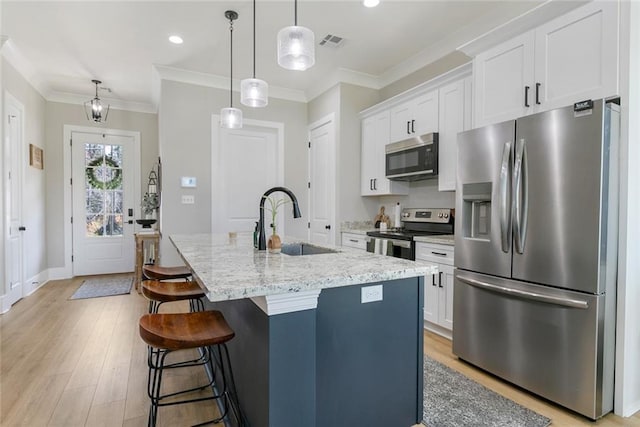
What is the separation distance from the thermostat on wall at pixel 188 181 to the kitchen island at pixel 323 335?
278 centimetres

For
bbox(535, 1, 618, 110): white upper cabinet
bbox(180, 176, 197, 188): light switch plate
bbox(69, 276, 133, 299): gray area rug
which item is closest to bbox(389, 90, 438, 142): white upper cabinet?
bbox(535, 1, 618, 110): white upper cabinet

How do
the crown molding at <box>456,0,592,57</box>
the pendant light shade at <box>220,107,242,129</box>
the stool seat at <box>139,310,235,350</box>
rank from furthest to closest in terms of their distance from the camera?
the pendant light shade at <box>220,107,242,129</box> → the crown molding at <box>456,0,592,57</box> → the stool seat at <box>139,310,235,350</box>

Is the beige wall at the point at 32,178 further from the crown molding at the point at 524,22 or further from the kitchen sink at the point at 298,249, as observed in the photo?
the crown molding at the point at 524,22

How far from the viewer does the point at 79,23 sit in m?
3.20

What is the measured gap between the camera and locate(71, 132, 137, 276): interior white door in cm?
543

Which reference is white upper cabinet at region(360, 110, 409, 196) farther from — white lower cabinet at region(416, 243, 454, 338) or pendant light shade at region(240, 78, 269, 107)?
pendant light shade at region(240, 78, 269, 107)

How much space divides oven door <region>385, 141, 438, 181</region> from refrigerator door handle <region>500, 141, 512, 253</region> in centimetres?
114

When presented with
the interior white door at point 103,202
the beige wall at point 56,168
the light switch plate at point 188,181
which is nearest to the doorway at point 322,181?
the light switch plate at point 188,181

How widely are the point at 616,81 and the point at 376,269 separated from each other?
173 cm

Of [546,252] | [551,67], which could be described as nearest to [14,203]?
[546,252]

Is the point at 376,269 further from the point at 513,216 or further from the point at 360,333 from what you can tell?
the point at 513,216

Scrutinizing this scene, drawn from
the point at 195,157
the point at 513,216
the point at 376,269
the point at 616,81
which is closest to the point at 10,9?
the point at 195,157

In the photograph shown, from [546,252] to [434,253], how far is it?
105cm

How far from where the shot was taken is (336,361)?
1.41 meters
